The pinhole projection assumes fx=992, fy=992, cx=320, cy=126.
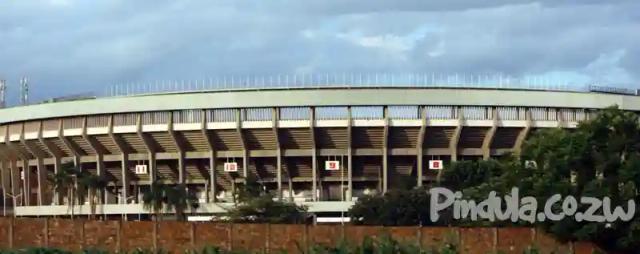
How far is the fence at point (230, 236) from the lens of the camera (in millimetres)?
33969

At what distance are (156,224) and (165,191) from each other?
59.2 metres

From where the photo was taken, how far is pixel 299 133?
97.8 metres

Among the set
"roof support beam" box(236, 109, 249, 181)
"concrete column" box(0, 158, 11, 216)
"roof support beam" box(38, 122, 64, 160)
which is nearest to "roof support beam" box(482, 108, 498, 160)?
"roof support beam" box(236, 109, 249, 181)

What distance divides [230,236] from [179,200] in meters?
59.7

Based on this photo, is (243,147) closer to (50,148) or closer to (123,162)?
(123,162)

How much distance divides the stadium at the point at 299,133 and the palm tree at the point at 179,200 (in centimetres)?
525

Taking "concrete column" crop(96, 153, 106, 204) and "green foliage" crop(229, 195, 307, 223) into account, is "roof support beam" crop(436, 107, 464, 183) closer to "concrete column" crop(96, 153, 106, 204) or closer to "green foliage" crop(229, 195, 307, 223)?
"green foliage" crop(229, 195, 307, 223)

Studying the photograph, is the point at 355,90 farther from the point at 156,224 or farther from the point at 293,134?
the point at 156,224

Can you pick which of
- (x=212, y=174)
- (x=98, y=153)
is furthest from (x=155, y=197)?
(x=98, y=153)

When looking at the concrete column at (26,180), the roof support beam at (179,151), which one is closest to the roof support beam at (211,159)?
the roof support beam at (179,151)

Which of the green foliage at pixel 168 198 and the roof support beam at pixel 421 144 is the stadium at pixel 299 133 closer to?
the roof support beam at pixel 421 144

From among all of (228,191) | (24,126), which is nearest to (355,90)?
(228,191)

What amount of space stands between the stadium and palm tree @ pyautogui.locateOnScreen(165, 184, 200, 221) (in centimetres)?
525

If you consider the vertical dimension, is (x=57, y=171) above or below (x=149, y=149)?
below
